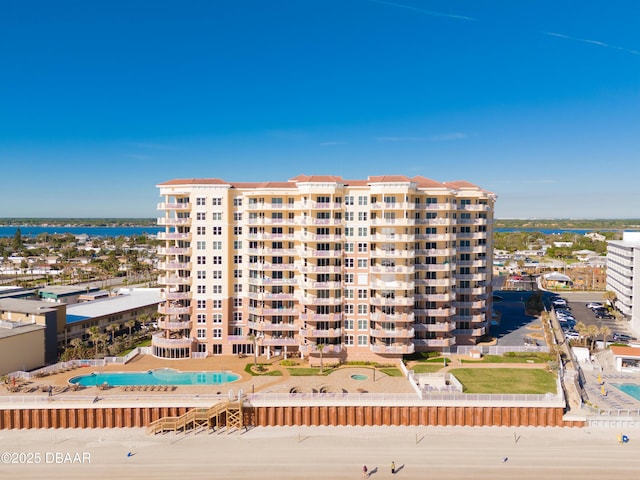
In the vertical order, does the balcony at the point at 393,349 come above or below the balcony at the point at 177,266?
below

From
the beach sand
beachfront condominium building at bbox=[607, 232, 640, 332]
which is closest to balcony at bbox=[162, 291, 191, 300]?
the beach sand

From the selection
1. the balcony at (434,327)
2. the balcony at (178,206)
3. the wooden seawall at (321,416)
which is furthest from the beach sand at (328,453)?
the balcony at (178,206)

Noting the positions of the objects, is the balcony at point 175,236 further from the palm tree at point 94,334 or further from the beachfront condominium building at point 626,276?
the beachfront condominium building at point 626,276

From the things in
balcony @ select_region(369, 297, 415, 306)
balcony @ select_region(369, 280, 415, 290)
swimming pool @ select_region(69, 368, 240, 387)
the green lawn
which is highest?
balcony @ select_region(369, 280, 415, 290)

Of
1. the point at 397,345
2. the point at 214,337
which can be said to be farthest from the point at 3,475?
the point at 397,345

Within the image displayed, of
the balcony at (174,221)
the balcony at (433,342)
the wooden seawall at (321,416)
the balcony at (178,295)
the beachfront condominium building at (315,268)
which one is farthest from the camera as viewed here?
the balcony at (178,295)

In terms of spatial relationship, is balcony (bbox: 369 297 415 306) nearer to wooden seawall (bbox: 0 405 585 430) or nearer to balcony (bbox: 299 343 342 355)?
balcony (bbox: 299 343 342 355)

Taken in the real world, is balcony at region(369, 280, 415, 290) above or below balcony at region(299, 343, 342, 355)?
above
